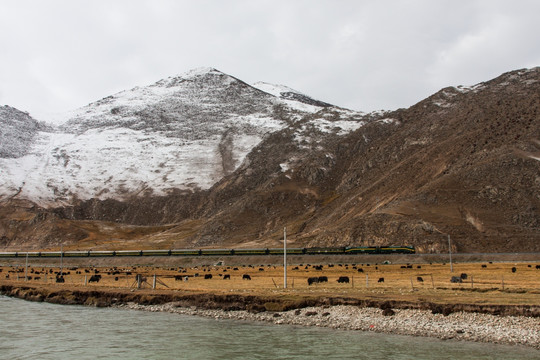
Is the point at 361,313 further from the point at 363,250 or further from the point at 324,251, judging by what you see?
the point at 324,251

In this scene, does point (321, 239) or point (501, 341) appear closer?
point (501, 341)

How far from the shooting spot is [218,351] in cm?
2559

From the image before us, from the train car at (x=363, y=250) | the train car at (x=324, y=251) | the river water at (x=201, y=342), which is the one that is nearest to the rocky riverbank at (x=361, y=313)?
the river water at (x=201, y=342)

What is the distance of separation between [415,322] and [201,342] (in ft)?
42.4

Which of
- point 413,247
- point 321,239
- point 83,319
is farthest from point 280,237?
point 83,319

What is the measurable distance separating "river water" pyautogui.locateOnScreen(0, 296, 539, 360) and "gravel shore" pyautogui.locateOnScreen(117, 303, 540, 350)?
3.44 feet

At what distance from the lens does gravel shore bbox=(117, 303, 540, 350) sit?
26.4 meters

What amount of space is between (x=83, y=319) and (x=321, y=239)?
257 feet

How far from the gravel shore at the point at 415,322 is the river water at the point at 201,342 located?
1050 millimetres

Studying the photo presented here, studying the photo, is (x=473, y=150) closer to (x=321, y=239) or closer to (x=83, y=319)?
(x=321, y=239)

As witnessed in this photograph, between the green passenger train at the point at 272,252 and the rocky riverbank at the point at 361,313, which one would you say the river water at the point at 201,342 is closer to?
the rocky riverbank at the point at 361,313

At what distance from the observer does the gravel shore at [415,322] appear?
26.4 meters

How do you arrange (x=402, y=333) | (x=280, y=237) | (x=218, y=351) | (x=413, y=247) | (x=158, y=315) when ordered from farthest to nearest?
(x=280, y=237)
(x=413, y=247)
(x=158, y=315)
(x=402, y=333)
(x=218, y=351)

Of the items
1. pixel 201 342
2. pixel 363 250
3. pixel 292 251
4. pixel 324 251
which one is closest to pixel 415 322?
pixel 201 342
